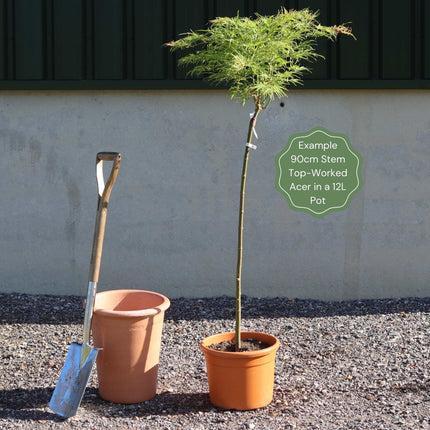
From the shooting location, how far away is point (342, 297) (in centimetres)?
698

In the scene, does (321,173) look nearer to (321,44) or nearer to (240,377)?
(321,44)

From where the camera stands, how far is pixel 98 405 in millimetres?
4336

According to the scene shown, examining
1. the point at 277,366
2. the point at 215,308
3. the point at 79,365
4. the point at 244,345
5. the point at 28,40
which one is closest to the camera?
the point at 79,365

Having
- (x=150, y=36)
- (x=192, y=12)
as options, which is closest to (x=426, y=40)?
(x=192, y=12)

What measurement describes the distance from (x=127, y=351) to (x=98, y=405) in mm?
436

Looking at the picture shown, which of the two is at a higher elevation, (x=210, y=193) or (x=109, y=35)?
(x=109, y=35)

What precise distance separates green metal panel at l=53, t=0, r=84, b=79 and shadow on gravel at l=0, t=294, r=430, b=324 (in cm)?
245

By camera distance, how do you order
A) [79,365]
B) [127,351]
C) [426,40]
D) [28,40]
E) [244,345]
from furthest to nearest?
[28,40]
[426,40]
[244,345]
[127,351]
[79,365]

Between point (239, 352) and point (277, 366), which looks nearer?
point (239, 352)

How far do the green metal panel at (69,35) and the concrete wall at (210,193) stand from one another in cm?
26

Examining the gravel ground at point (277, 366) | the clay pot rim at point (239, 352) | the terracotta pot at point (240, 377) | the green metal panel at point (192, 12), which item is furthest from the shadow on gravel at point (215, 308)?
the green metal panel at point (192, 12)

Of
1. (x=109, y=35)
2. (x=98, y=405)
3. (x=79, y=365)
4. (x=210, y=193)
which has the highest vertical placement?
(x=109, y=35)

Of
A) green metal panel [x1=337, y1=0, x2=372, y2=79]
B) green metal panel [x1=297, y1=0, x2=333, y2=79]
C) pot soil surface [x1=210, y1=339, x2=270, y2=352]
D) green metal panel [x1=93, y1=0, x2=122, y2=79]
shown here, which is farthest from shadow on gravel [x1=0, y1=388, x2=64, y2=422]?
green metal panel [x1=337, y1=0, x2=372, y2=79]

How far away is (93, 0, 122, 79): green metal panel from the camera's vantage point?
690cm
